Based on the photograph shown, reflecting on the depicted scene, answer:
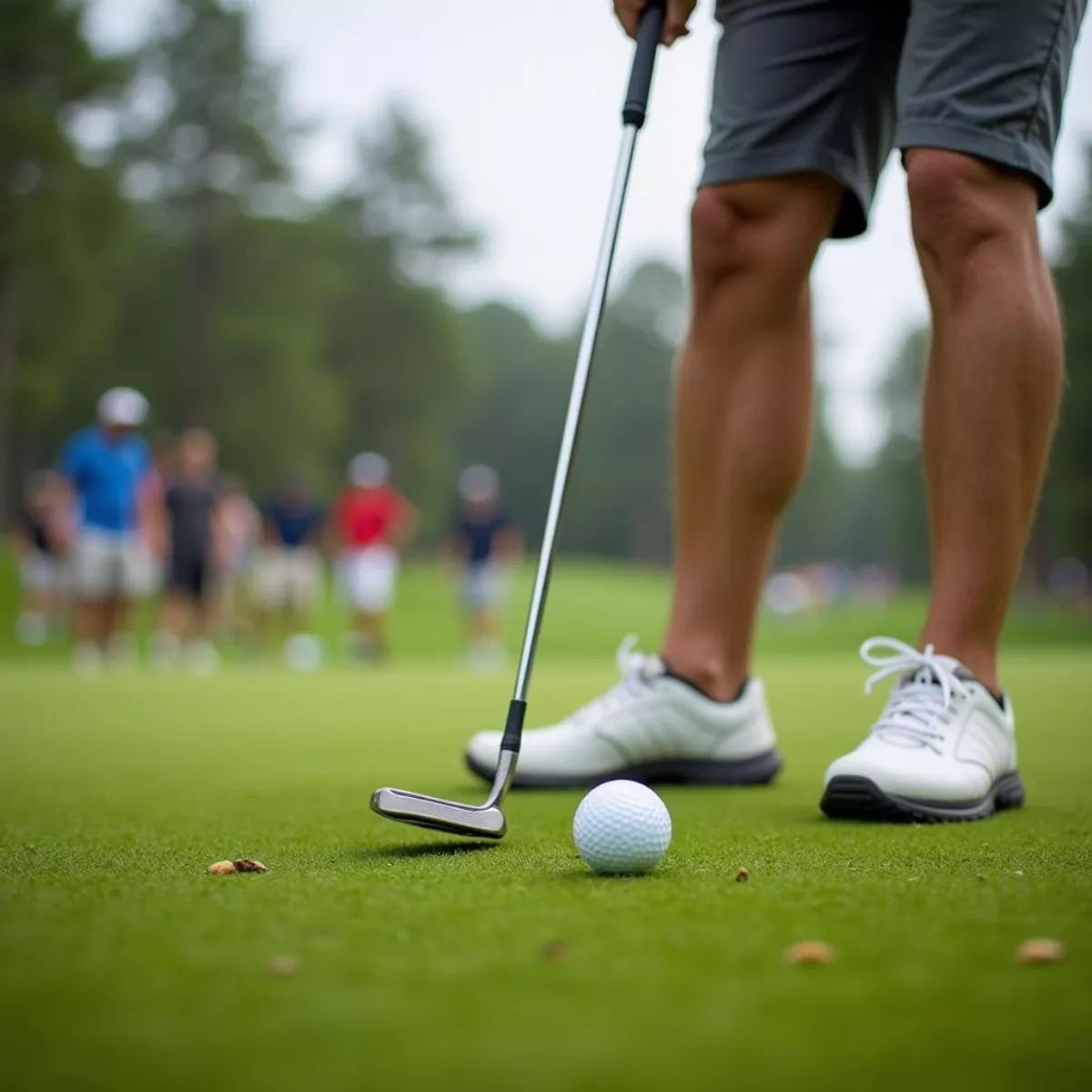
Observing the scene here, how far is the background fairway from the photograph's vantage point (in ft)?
2.72

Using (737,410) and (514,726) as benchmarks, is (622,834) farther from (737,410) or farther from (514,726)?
(737,410)

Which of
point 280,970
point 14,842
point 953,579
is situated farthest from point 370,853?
point 953,579

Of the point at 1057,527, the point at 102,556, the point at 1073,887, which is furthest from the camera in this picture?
the point at 1057,527

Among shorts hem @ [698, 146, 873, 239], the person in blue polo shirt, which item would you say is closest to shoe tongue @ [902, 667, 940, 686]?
shorts hem @ [698, 146, 873, 239]

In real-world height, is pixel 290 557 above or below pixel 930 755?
above

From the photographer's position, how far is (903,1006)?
93 centimetres

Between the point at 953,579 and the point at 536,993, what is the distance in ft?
4.89

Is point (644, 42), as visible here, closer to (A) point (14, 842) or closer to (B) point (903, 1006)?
(A) point (14, 842)

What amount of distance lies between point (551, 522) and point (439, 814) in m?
0.68

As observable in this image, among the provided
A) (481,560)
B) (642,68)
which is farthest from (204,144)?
(642,68)

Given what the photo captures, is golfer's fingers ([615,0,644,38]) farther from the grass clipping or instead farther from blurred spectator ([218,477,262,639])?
blurred spectator ([218,477,262,639])

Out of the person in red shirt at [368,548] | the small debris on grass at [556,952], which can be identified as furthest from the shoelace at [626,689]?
the person in red shirt at [368,548]

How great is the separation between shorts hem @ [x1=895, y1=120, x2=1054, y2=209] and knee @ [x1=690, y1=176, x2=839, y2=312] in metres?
0.33

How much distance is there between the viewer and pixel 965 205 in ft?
7.30
